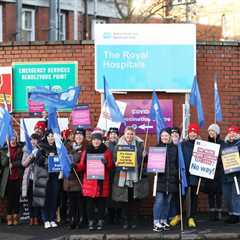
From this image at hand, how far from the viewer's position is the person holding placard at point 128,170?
1128 cm

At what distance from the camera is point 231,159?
11.7m

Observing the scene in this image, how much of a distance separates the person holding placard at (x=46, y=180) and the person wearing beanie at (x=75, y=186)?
314 millimetres

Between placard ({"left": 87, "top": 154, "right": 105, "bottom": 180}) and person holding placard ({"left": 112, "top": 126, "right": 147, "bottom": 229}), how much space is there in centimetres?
27

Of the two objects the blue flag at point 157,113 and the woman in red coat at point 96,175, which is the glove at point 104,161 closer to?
the woman in red coat at point 96,175

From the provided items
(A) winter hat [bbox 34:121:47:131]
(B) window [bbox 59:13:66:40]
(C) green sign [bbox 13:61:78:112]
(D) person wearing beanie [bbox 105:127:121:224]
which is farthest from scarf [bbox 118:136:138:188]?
(B) window [bbox 59:13:66:40]

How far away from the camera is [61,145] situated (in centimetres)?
1125

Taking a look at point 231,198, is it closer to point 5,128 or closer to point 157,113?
point 157,113

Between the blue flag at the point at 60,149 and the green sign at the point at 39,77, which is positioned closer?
the blue flag at the point at 60,149

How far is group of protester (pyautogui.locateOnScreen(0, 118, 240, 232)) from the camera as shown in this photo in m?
11.3

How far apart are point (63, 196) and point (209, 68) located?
3808 mm

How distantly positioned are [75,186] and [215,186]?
8.43ft

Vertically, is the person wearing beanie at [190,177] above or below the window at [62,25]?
below

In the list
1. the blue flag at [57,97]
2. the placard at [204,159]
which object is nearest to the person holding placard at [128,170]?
the placard at [204,159]

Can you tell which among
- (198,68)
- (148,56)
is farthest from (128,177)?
(198,68)
